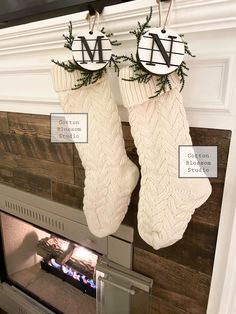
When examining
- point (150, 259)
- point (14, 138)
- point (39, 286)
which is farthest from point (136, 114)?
point (39, 286)

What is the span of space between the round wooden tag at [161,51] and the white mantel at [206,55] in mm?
73

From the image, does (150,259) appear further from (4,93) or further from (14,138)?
(4,93)

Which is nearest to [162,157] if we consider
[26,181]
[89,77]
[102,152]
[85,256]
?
[102,152]

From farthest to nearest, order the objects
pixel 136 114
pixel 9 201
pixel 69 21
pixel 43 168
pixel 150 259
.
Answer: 1. pixel 9 201
2. pixel 43 168
3. pixel 150 259
4. pixel 69 21
5. pixel 136 114

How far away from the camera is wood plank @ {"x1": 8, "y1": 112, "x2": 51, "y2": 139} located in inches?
38.7

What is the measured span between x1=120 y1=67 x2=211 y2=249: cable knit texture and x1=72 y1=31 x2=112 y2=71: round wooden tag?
3.2 inches

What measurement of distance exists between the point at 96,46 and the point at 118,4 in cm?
13

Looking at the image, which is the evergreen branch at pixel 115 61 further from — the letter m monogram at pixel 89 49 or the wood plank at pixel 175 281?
the wood plank at pixel 175 281

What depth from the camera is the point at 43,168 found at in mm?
1053

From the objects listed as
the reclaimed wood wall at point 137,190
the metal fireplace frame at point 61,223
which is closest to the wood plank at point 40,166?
the reclaimed wood wall at point 137,190

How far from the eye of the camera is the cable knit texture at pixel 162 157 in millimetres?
589

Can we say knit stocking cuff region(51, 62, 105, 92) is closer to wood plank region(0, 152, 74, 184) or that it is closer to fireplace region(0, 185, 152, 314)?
wood plank region(0, 152, 74, 184)

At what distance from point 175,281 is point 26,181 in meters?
0.75

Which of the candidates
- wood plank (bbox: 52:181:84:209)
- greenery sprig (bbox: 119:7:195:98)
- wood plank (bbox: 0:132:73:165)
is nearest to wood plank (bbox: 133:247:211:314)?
wood plank (bbox: 52:181:84:209)
